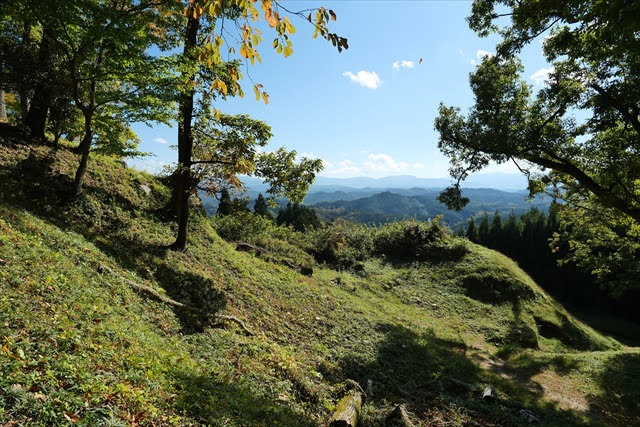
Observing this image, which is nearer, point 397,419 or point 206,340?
point 397,419

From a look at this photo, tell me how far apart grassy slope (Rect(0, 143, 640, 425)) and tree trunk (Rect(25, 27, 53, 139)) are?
90 centimetres

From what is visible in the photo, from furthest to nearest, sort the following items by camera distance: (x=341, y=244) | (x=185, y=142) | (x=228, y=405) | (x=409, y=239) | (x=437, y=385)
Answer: (x=409, y=239), (x=341, y=244), (x=185, y=142), (x=437, y=385), (x=228, y=405)

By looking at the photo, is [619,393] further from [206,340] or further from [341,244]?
[341,244]

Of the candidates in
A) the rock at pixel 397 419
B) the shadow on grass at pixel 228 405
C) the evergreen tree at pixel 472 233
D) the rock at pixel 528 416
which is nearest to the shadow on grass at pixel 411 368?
the rock at pixel 397 419

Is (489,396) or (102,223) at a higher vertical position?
(102,223)

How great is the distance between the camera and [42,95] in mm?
11273

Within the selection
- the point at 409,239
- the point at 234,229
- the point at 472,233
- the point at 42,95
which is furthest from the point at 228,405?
the point at 472,233

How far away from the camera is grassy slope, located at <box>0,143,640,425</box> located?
4266 millimetres

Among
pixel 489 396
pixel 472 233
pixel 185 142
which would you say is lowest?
pixel 472 233

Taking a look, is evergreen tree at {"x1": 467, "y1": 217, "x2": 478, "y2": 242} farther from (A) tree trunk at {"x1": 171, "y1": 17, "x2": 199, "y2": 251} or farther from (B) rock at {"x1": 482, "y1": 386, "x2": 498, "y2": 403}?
(A) tree trunk at {"x1": 171, "y1": 17, "x2": 199, "y2": 251}

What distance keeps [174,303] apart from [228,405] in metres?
4.38

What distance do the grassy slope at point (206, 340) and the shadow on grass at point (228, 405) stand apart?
0.03 m

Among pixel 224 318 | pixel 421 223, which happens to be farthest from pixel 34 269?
pixel 421 223

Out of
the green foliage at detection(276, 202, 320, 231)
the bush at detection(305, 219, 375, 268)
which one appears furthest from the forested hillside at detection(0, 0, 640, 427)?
the green foliage at detection(276, 202, 320, 231)
